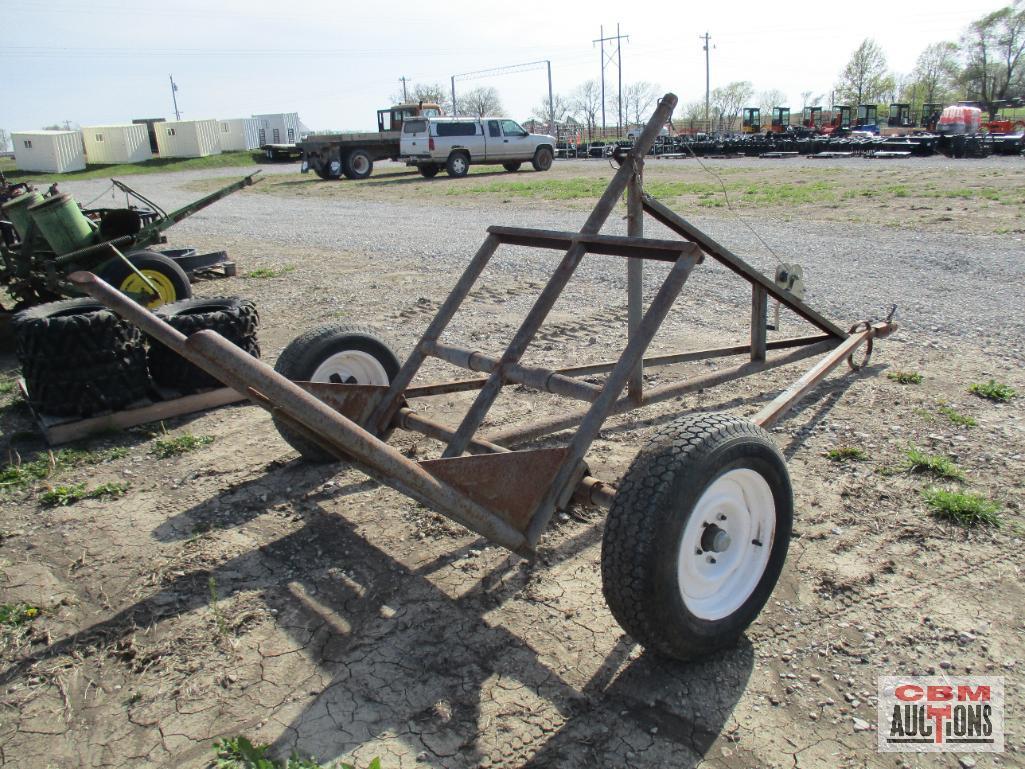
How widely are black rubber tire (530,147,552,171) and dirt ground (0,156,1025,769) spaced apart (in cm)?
2433

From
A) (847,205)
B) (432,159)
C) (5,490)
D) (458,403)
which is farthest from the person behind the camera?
(432,159)

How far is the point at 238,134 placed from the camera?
5162 centimetres

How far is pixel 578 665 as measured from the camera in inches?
102

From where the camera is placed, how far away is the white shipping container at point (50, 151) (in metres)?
43.0

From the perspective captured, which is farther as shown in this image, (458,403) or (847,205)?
(847,205)

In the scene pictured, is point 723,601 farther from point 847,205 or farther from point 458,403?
point 847,205

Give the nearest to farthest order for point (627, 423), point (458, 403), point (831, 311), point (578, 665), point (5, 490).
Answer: point (578, 665) < point (5, 490) < point (627, 423) < point (458, 403) < point (831, 311)

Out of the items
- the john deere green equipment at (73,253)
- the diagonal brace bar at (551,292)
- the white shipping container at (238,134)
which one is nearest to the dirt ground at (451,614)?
the diagonal brace bar at (551,292)

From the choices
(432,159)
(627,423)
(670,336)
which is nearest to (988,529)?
(627,423)

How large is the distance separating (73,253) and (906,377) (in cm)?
725

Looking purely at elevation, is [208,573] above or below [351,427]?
below

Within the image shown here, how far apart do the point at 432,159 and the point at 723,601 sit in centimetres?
2516

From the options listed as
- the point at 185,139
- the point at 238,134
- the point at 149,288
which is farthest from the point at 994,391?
the point at 238,134

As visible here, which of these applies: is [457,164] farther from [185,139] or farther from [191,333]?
[185,139]
